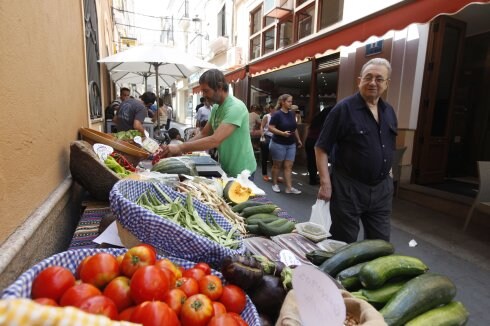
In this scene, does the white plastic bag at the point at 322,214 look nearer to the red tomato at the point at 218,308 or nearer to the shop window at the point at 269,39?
the red tomato at the point at 218,308

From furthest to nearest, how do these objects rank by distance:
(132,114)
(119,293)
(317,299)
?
(132,114) < (317,299) < (119,293)

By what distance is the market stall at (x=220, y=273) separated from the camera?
84 centimetres

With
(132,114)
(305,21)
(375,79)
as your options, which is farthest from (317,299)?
(305,21)

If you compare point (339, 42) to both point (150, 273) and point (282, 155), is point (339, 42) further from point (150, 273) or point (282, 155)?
point (150, 273)

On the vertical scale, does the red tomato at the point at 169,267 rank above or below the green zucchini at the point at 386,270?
above

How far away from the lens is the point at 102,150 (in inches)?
108

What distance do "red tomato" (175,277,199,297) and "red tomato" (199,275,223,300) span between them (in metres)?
0.02

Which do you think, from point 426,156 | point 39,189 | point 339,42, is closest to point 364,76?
point 39,189

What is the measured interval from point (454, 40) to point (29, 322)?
8041 mm

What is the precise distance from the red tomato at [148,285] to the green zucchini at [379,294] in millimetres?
956

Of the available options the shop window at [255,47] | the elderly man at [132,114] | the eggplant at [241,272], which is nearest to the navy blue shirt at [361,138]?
the eggplant at [241,272]

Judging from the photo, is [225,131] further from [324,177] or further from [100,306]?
[100,306]

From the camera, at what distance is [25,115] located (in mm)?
1624

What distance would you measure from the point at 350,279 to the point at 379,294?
0.15 meters
